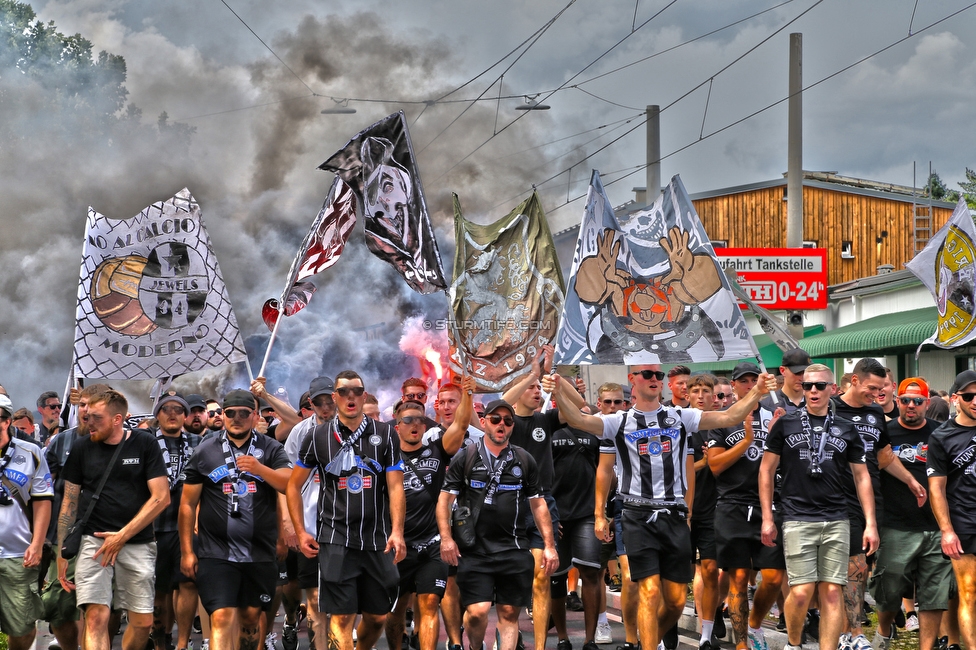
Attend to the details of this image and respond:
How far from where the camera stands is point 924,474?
8.55 m

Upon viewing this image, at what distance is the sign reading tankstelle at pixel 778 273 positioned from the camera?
18.0 m

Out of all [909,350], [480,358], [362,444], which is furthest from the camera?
[909,350]

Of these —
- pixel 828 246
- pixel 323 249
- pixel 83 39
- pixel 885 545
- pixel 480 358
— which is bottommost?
pixel 885 545

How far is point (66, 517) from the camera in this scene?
25.4 feet

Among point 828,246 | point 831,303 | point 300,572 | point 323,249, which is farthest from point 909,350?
point 828,246

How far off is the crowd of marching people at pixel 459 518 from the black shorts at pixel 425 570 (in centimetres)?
1

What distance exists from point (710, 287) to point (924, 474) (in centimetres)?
299

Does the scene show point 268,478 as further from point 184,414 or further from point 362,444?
point 184,414

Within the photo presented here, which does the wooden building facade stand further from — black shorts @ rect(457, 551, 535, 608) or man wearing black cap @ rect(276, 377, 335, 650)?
black shorts @ rect(457, 551, 535, 608)

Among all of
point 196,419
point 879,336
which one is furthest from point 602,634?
point 879,336

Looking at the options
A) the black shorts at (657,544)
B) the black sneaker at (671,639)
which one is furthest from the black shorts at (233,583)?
the black sneaker at (671,639)

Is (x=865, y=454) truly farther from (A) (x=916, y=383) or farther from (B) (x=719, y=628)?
(B) (x=719, y=628)

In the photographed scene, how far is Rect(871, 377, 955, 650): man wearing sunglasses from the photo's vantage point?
8.32 meters

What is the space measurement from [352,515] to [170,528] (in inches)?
92.0
